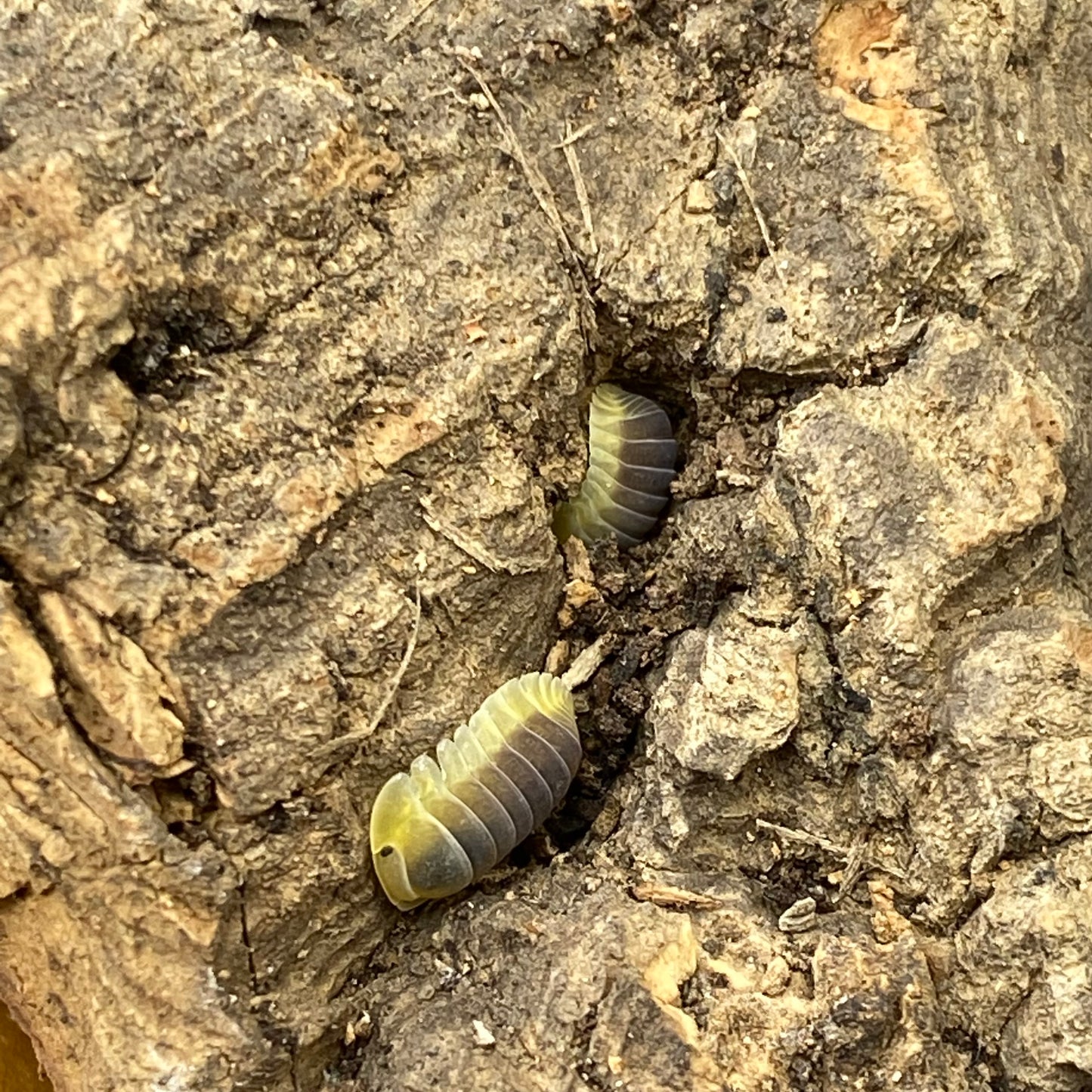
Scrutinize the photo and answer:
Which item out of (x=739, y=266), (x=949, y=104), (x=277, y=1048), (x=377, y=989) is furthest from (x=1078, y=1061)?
(x=949, y=104)

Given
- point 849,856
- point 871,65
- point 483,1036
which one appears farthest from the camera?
point 871,65

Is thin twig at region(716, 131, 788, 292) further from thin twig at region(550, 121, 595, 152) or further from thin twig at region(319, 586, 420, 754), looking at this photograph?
thin twig at region(319, 586, 420, 754)

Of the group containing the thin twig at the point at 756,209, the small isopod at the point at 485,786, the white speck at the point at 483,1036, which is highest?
the thin twig at the point at 756,209

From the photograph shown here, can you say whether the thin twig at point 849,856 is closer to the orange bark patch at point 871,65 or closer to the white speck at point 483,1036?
the white speck at point 483,1036

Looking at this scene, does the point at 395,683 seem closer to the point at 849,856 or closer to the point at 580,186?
the point at 849,856

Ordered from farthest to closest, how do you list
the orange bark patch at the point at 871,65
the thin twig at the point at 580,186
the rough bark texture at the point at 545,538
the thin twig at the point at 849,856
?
the thin twig at the point at 580,186 → the orange bark patch at the point at 871,65 → the thin twig at the point at 849,856 → the rough bark texture at the point at 545,538

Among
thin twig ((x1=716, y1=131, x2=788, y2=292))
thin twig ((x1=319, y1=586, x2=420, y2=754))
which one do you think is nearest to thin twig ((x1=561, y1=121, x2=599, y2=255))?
thin twig ((x1=716, y1=131, x2=788, y2=292))

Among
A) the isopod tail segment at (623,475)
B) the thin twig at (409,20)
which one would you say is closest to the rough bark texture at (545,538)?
the thin twig at (409,20)

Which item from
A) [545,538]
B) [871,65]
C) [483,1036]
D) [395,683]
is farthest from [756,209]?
[483,1036]
